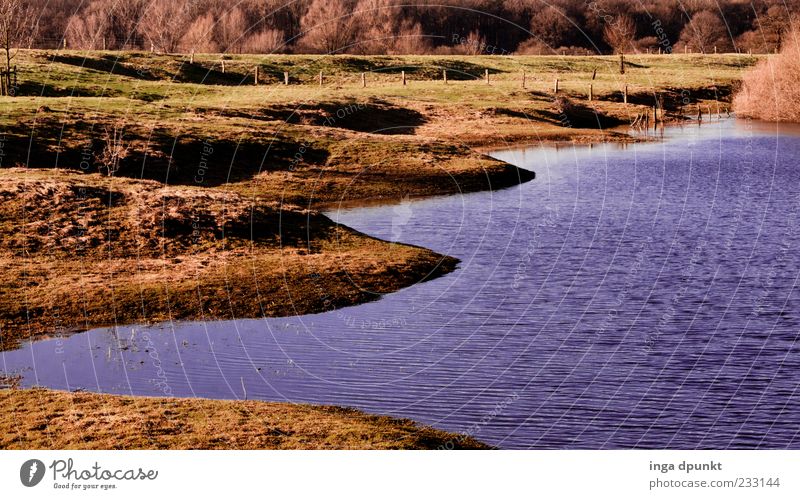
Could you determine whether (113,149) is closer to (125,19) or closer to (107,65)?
(107,65)

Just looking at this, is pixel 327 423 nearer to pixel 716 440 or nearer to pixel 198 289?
pixel 716 440

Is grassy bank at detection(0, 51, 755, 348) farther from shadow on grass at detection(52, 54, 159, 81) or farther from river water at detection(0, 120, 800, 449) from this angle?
river water at detection(0, 120, 800, 449)

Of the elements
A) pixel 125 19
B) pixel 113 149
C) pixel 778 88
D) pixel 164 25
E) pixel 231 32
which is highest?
pixel 125 19

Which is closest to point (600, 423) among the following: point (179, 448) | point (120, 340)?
point (179, 448)

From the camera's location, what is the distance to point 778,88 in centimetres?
12275

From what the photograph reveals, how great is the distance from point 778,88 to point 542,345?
316 feet

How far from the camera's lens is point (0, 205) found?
50.9m

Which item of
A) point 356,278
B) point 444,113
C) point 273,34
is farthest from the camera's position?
point 273,34

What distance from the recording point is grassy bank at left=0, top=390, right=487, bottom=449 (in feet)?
85.9

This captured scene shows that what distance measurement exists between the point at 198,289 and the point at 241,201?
13.5 m

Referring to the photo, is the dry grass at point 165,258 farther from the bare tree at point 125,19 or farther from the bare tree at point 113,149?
the bare tree at point 125,19
